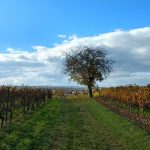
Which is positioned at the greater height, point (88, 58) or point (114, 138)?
point (88, 58)

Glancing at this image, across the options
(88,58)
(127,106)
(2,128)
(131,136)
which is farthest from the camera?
(88,58)

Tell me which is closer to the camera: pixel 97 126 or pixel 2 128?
pixel 2 128

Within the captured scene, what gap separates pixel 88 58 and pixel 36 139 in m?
61.3

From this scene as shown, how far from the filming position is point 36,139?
18797mm

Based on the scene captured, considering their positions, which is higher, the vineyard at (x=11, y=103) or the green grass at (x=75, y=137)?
the vineyard at (x=11, y=103)

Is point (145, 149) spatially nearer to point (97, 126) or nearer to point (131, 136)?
point (131, 136)

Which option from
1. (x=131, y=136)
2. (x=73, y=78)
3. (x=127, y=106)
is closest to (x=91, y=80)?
(x=73, y=78)

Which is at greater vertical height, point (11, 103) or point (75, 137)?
point (11, 103)

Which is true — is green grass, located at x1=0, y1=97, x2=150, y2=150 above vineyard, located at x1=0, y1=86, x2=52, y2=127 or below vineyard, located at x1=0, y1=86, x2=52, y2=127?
below

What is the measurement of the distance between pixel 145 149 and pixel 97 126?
819 centimetres

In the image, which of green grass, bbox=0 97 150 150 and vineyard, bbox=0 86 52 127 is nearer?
green grass, bbox=0 97 150 150

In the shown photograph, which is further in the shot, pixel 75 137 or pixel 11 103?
pixel 11 103

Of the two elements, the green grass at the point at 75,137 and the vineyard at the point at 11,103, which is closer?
the green grass at the point at 75,137

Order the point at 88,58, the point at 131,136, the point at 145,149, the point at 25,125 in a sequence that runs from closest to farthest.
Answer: the point at 145,149
the point at 131,136
the point at 25,125
the point at 88,58
